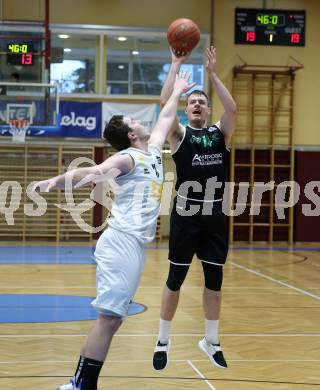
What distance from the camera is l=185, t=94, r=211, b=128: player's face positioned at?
5469 millimetres

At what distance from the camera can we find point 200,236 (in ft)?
18.1

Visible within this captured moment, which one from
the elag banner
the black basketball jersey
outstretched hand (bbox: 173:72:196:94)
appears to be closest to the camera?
outstretched hand (bbox: 173:72:196:94)

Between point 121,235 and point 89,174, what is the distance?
49 centimetres

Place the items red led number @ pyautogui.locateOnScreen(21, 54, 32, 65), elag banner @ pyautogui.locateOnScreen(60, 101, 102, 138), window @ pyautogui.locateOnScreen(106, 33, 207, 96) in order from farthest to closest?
window @ pyautogui.locateOnScreen(106, 33, 207, 96) < elag banner @ pyautogui.locateOnScreen(60, 101, 102, 138) < red led number @ pyautogui.locateOnScreen(21, 54, 32, 65)

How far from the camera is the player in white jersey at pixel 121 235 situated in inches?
175

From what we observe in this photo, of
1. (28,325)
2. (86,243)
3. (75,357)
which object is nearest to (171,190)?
(86,243)

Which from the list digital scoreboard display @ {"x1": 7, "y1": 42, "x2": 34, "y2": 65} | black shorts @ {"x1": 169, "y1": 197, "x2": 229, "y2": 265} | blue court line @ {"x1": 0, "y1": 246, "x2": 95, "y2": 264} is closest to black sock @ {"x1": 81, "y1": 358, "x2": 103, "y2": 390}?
black shorts @ {"x1": 169, "y1": 197, "x2": 229, "y2": 265}

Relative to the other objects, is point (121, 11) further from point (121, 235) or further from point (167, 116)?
point (121, 235)

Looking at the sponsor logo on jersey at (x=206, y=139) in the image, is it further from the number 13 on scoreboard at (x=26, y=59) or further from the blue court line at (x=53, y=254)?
the number 13 on scoreboard at (x=26, y=59)

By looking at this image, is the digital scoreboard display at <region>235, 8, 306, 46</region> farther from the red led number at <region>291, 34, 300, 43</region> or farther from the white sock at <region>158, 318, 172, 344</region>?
the white sock at <region>158, 318, 172, 344</region>

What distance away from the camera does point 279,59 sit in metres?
18.2

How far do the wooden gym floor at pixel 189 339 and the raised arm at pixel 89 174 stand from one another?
5.75ft

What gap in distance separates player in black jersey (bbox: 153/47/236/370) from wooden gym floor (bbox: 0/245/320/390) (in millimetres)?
334

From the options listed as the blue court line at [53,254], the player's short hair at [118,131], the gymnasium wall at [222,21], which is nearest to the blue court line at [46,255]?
the blue court line at [53,254]
